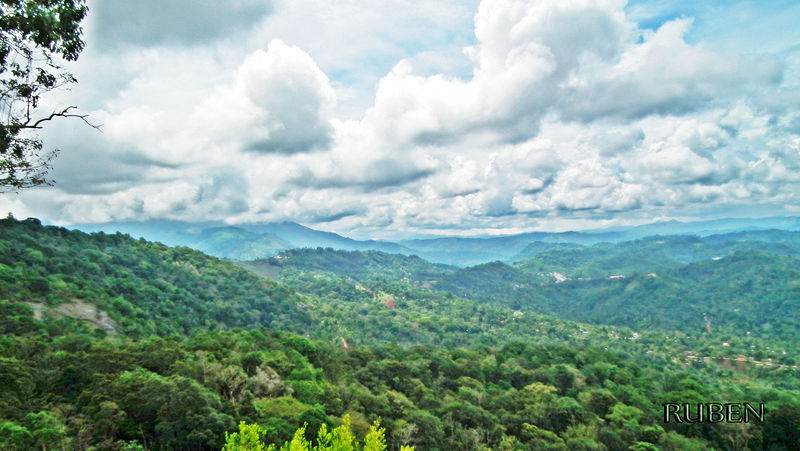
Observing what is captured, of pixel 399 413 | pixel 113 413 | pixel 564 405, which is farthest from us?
pixel 564 405

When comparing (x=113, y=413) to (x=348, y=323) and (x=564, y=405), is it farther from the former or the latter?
(x=348, y=323)

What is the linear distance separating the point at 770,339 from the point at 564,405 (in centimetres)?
18928

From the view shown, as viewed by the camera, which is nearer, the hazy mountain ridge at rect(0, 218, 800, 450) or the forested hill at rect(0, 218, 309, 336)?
the hazy mountain ridge at rect(0, 218, 800, 450)

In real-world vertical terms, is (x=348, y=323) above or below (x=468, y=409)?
below

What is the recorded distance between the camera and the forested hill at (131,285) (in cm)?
7850

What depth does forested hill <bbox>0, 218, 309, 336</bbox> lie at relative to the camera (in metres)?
78.5

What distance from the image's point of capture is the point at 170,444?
92.4 feet

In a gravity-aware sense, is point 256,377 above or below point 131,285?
below

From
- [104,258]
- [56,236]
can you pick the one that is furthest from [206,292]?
[56,236]

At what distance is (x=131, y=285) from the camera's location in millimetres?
110750

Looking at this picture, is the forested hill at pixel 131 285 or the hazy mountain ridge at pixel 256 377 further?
the forested hill at pixel 131 285

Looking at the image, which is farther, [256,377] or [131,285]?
[131,285]

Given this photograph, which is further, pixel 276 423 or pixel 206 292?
pixel 206 292

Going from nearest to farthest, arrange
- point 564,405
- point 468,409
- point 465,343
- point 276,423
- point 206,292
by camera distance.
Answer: point 276,423 → point 468,409 → point 564,405 → point 206,292 → point 465,343
